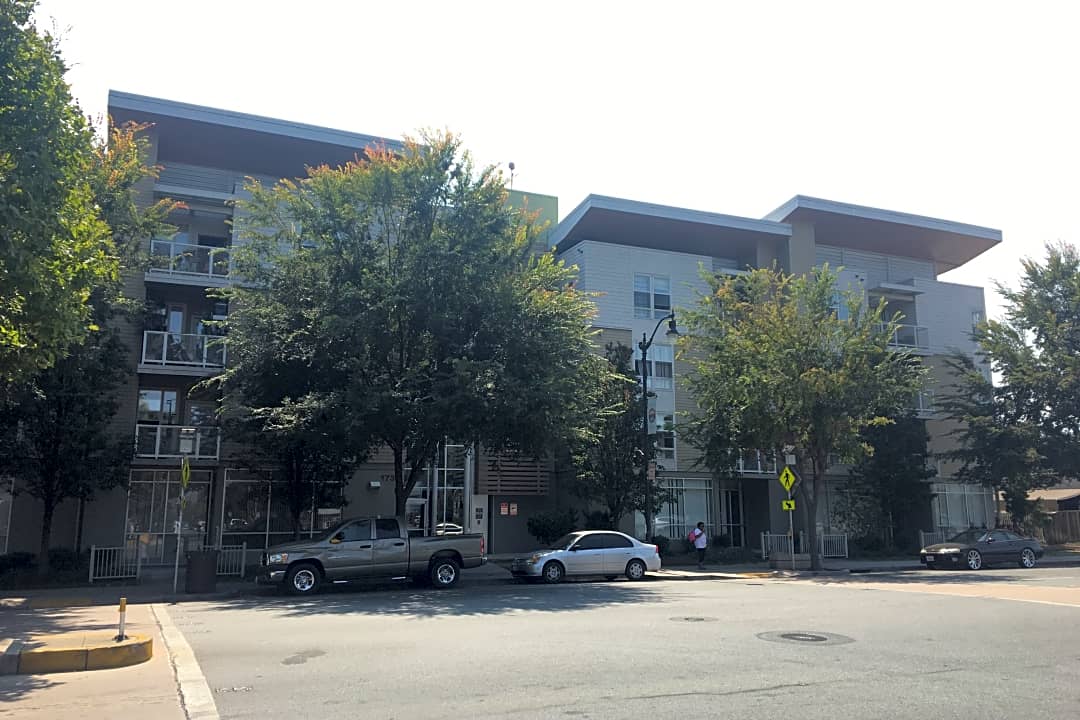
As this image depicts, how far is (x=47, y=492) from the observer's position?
20109 mm

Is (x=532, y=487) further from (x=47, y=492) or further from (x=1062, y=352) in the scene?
(x=1062, y=352)

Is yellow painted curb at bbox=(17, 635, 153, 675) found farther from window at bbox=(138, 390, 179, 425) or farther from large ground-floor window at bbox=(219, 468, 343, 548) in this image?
window at bbox=(138, 390, 179, 425)

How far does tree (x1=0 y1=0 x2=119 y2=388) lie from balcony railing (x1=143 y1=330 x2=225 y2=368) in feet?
43.0

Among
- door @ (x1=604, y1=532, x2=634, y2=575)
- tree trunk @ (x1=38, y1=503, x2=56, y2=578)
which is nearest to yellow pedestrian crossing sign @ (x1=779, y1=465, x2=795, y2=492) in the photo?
door @ (x1=604, y1=532, x2=634, y2=575)

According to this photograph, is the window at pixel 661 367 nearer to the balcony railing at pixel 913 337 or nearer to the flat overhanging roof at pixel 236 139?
the balcony railing at pixel 913 337

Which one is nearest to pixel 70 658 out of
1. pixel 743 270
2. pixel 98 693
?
pixel 98 693

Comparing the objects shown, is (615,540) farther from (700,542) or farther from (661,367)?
(661,367)

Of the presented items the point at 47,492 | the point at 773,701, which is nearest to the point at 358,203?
the point at 47,492

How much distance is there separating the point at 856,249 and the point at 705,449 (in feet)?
57.3

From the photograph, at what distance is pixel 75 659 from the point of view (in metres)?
9.08

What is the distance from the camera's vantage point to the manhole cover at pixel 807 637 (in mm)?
10180

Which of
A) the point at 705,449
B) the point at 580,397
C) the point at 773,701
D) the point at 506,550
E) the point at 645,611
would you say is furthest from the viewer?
the point at 506,550

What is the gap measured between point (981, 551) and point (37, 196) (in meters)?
26.5

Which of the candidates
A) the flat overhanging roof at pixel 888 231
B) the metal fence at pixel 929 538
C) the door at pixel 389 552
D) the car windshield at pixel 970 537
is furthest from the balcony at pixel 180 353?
the metal fence at pixel 929 538
